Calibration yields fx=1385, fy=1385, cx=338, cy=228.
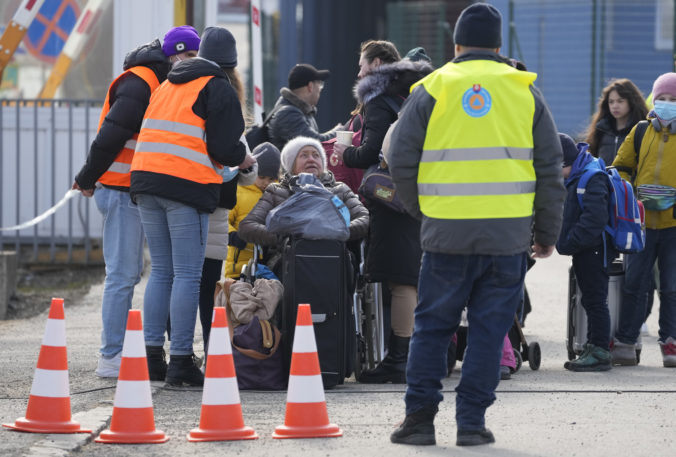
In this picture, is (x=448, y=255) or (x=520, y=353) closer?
(x=448, y=255)

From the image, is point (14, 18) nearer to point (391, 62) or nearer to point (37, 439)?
point (391, 62)

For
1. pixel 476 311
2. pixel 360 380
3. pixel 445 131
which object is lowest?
pixel 360 380

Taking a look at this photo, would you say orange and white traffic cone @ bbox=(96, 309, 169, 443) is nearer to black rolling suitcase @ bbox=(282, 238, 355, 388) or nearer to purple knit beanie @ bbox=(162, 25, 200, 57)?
black rolling suitcase @ bbox=(282, 238, 355, 388)

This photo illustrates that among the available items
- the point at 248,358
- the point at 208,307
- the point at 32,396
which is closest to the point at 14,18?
the point at 208,307

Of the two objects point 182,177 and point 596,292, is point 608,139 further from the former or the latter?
point 182,177

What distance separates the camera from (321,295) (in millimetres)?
7262

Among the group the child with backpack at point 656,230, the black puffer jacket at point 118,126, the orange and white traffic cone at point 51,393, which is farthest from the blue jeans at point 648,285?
the orange and white traffic cone at point 51,393

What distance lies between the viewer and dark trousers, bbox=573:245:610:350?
8.24m

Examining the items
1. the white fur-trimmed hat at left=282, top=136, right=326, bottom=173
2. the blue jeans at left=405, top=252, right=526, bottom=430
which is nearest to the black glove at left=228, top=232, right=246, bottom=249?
the white fur-trimmed hat at left=282, top=136, right=326, bottom=173

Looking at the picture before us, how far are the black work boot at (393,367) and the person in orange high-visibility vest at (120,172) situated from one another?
4.61 feet

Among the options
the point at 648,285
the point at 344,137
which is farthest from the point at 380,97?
the point at 648,285

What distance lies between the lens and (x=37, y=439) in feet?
18.3

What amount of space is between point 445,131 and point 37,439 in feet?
6.75

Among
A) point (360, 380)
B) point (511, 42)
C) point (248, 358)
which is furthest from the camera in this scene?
point (511, 42)
